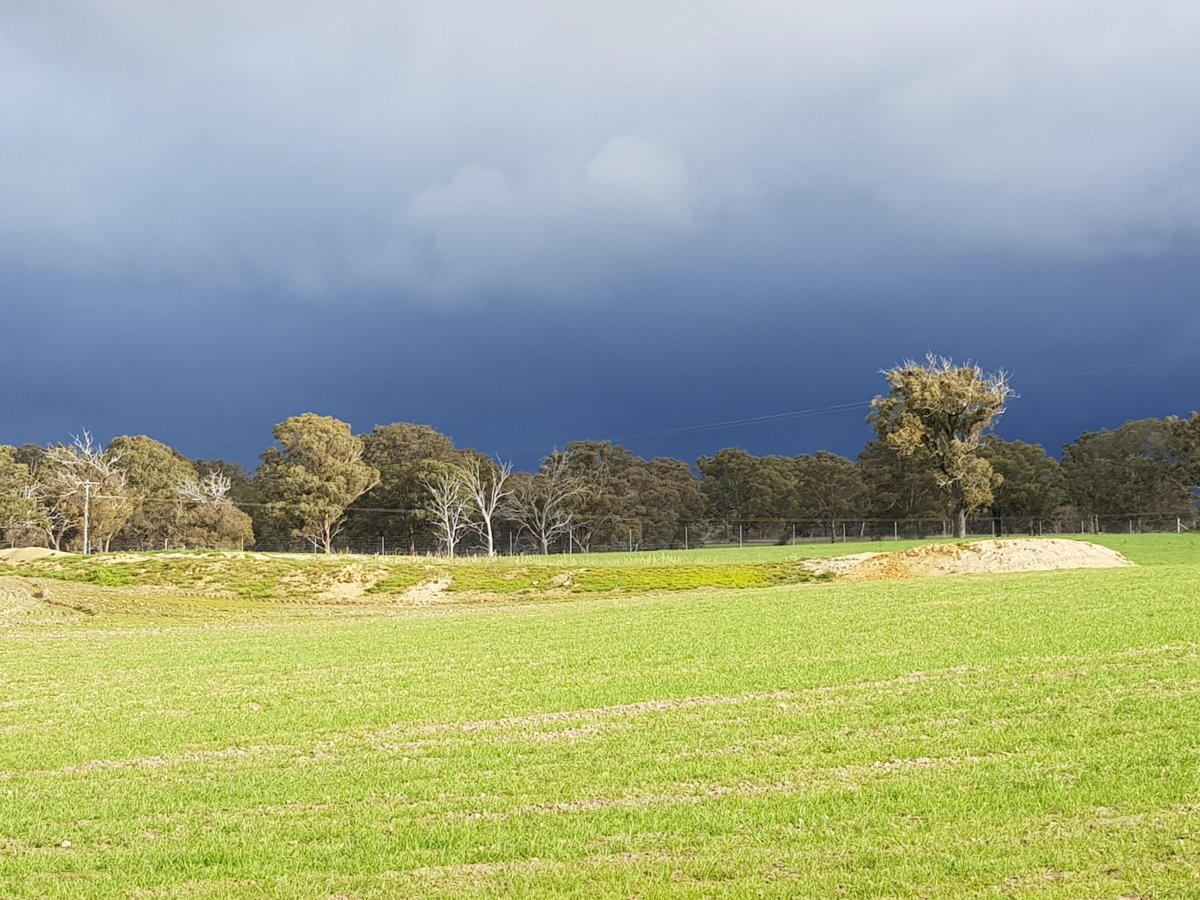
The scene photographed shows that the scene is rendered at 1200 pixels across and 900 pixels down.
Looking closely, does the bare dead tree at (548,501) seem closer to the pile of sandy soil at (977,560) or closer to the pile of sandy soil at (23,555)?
the pile of sandy soil at (977,560)

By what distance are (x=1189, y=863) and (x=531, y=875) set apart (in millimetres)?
4130

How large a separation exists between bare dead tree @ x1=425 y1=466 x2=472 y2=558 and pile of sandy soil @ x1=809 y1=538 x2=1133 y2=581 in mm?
39153

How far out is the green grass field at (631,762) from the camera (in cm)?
635

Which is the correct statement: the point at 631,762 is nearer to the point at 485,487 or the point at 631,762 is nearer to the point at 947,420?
the point at 947,420

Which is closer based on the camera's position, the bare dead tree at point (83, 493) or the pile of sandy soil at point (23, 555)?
the pile of sandy soil at point (23, 555)

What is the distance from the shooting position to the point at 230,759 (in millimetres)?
10070

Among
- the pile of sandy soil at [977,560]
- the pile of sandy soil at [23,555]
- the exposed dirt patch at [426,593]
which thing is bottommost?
the exposed dirt patch at [426,593]

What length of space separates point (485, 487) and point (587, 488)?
928cm

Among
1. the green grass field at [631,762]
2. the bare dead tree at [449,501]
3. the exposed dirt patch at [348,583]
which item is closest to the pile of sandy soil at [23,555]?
the exposed dirt patch at [348,583]

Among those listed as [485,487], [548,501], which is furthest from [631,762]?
[485,487]

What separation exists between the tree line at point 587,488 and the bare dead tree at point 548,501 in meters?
0.23

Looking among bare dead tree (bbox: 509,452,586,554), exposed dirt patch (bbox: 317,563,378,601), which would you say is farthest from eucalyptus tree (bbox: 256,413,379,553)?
exposed dirt patch (bbox: 317,563,378,601)

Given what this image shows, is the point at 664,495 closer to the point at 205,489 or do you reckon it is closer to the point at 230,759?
the point at 205,489

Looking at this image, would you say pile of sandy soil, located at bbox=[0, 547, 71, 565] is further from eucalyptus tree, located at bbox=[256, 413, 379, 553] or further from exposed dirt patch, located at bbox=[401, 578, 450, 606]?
eucalyptus tree, located at bbox=[256, 413, 379, 553]
